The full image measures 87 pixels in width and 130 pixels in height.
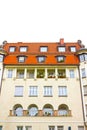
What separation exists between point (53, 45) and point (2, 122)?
21842mm

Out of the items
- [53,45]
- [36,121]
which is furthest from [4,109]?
[53,45]

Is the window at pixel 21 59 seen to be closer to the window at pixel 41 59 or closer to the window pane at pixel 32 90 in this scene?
the window at pixel 41 59

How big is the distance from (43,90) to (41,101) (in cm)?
222

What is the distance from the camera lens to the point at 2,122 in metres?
37.1

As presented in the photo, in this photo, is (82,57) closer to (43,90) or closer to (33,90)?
(43,90)

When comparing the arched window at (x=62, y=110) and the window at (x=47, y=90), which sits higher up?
the window at (x=47, y=90)

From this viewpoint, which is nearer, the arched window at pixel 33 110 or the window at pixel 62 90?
the arched window at pixel 33 110

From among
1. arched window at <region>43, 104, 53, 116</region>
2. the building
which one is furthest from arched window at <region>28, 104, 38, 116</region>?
arched window at <region>43, 104, 53, 116</region>

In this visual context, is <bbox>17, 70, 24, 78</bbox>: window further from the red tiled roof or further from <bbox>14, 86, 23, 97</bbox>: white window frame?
<bbox>14, 86, 23, 97</bbox>: white window frame

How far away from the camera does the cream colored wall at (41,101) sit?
121ft

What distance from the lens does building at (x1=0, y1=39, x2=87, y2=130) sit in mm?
37062

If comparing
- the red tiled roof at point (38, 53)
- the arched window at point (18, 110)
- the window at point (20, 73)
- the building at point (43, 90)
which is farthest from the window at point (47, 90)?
the window at point (20, 73)

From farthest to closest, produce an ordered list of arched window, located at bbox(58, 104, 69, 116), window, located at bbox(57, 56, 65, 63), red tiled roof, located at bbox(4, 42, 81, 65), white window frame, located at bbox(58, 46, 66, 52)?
white window frame, located at bbox(58, 46, 66, 52)
window, located at bbox(57, 56, 65, 63)
red tiled roof, located at bbox(4, 42, 81, 65)
arched window, located at bbox(58, 104, 69, 116)

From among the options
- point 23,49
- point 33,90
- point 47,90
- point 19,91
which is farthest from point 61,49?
point 19,91
